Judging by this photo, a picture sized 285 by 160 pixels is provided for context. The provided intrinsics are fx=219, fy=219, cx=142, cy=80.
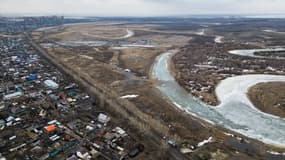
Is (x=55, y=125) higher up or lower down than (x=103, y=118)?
lower down

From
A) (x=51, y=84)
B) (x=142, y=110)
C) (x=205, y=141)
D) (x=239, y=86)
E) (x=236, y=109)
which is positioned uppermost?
(x=239, y=86)

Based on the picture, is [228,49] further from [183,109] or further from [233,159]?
[233,159]

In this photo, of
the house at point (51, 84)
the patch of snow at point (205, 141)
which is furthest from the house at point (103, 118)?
the house at point (51, 84)

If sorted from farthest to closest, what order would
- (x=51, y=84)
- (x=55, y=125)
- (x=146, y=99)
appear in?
(x=51, y=84), (x=146, y=99), (x=55, y=125)

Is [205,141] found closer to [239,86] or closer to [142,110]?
[142,110]

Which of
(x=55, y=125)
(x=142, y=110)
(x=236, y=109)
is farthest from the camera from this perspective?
(x=236, y=109)

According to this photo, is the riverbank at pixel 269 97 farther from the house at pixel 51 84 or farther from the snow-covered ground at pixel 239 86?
the house at pixel 51 84

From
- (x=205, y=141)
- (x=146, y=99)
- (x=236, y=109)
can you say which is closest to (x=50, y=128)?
(x=146, y=99)

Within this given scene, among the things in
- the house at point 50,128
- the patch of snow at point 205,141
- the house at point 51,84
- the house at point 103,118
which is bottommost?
the patch of snow at point 205,141

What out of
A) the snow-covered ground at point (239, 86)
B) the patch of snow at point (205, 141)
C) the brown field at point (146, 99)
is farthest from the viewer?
the snow-covered ground at point (239, 86)
